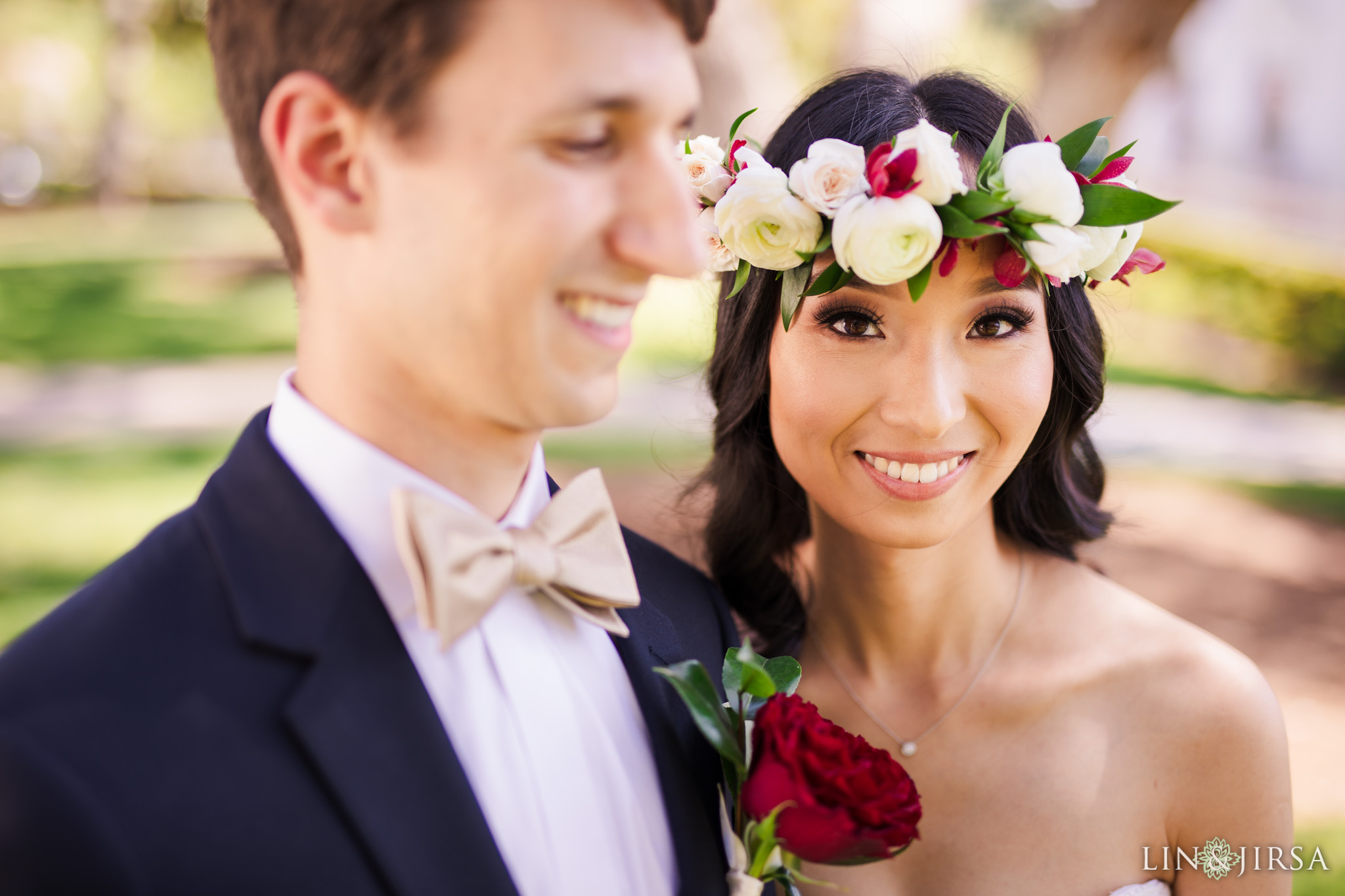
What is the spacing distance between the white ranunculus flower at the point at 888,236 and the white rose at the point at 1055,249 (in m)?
0.19

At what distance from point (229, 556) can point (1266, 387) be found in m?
13.8

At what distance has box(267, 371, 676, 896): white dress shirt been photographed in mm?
1511

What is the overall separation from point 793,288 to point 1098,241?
65 centimetres

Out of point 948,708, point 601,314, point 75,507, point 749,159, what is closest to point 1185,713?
point 948,708

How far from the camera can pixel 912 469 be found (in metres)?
2.37

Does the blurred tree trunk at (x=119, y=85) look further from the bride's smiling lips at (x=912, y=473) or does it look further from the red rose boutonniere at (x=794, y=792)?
the red rose boutonniere at (x=794, y=792)

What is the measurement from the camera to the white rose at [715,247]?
247 centimetres

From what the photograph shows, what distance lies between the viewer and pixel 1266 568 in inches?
311

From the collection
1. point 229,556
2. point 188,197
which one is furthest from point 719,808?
point 188,197

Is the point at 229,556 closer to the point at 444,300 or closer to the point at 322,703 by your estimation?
the point at 322,703

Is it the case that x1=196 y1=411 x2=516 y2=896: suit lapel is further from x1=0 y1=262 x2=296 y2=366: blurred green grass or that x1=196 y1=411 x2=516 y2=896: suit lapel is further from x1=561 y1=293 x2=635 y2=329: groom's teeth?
x1=0 y1=262 x2=296 y2=366: blurred green grass

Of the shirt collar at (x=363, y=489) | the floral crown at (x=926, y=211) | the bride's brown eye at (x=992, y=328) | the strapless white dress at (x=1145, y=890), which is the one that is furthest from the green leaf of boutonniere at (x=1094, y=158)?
the strapless white dress at (x=1145, y=890)

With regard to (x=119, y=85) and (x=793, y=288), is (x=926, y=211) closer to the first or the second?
(x=793, y=288)

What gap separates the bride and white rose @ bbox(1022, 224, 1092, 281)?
121 mm
